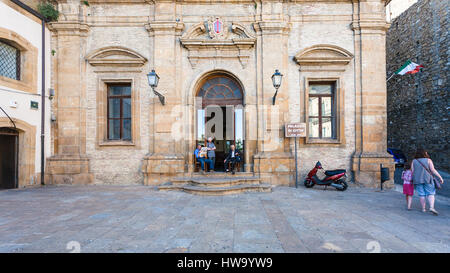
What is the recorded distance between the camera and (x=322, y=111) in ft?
32.2

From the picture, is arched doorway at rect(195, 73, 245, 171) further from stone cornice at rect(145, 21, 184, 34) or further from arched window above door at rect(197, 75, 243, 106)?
stone cornice at rect(145, 21, 184, 34)

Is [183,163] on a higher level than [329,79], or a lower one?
lower

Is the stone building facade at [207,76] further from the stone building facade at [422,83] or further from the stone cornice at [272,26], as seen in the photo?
the stone building facade at [422,83]

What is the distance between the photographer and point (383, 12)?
9.37 m

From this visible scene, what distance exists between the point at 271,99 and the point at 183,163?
14.0ft

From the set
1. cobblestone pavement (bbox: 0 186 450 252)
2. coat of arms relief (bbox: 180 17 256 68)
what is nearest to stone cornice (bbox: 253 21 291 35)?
coat of arms relief (bbox: 180 17 256 68)

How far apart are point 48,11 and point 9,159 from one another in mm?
5904

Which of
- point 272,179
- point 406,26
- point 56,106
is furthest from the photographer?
point 406,26

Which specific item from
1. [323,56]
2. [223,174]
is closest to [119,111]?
[223,174]

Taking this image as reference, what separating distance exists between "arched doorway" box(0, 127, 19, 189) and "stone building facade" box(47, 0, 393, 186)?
41.6 inches
